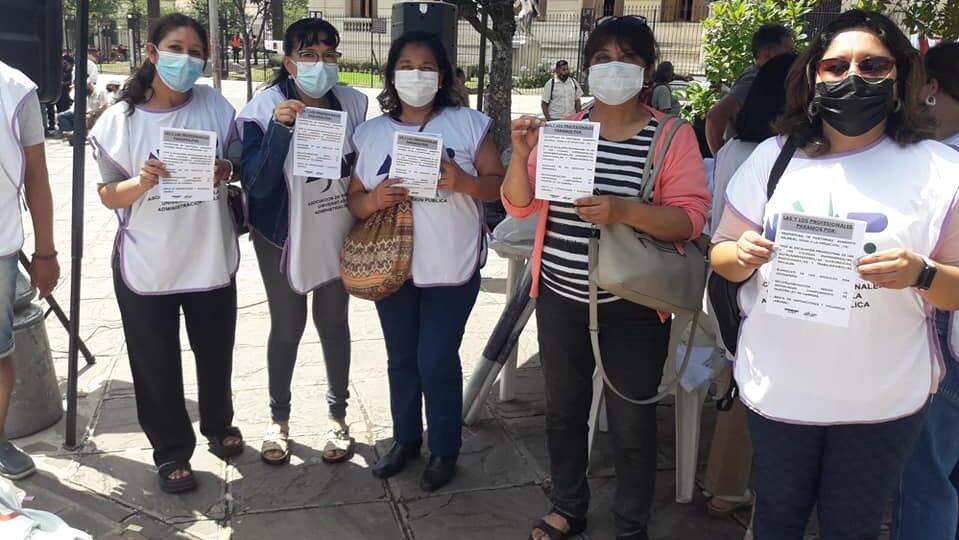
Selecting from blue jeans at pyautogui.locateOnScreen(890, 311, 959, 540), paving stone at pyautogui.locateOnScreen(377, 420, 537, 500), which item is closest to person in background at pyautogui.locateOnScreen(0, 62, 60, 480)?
paving stone at pyautogui.locateOnScreen(377, 420, 537, 500)

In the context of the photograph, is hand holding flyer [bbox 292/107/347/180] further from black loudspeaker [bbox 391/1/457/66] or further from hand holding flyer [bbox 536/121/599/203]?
black loudspeaker [bbox 391/1/457/66]

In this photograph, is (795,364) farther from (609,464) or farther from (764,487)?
(609,464)

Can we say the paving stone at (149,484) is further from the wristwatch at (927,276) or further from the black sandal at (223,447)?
the wristwatch at (927,276)

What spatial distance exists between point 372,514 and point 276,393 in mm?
799

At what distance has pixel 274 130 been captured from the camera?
299 cm

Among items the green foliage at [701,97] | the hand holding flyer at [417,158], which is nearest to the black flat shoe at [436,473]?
the hand holding flyer at [417,158]

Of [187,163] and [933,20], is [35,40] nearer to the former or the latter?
[187,163]

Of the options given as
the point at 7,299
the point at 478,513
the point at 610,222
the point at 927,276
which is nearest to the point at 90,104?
the point at 7,299

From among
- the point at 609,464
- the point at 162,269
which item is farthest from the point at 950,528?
the point at 162,269

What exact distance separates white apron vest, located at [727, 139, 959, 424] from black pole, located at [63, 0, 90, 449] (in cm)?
301

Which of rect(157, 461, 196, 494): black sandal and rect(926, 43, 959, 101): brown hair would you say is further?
rect(157, 461, 196, 494): black sandal

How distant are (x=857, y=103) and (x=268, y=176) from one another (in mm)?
2154

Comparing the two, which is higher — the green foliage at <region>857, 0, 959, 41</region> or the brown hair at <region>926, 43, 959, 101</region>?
the green foliage at <region>857, 0, 959, 41</region>

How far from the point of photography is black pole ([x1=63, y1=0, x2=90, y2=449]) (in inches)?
137
